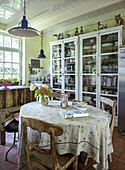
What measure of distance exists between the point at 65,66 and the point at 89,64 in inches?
34.7

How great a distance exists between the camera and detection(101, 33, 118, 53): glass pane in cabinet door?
135 inches

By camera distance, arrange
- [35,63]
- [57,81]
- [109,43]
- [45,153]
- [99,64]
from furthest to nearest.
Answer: [35,63] → [57,81] → [99,64] → [109,43] → [45,153]

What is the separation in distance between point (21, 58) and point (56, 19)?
213cm

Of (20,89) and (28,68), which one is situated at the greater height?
(28,68)

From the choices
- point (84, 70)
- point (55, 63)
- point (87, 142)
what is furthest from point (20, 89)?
point (55, 63)

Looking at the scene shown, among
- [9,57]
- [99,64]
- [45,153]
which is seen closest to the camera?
[45,153]

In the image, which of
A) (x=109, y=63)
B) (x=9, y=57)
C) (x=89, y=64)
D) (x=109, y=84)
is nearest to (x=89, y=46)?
(x=89, y=64)

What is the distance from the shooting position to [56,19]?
434 cm

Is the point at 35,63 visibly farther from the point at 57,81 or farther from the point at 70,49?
the point at 70,49

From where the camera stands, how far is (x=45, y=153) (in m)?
1.23

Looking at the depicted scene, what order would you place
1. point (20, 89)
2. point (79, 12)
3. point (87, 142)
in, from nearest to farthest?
1. point (87, 142)
2. point (20, 89)
3. point (79, 12)

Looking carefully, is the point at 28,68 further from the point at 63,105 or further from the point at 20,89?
the point at 63,105

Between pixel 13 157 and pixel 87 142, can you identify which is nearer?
pixel 87 142

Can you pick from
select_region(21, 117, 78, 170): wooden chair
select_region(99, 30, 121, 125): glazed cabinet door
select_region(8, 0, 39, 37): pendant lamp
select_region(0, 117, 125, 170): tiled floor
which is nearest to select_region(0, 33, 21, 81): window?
select_region(0, 117, 125, 170): tiled floor
